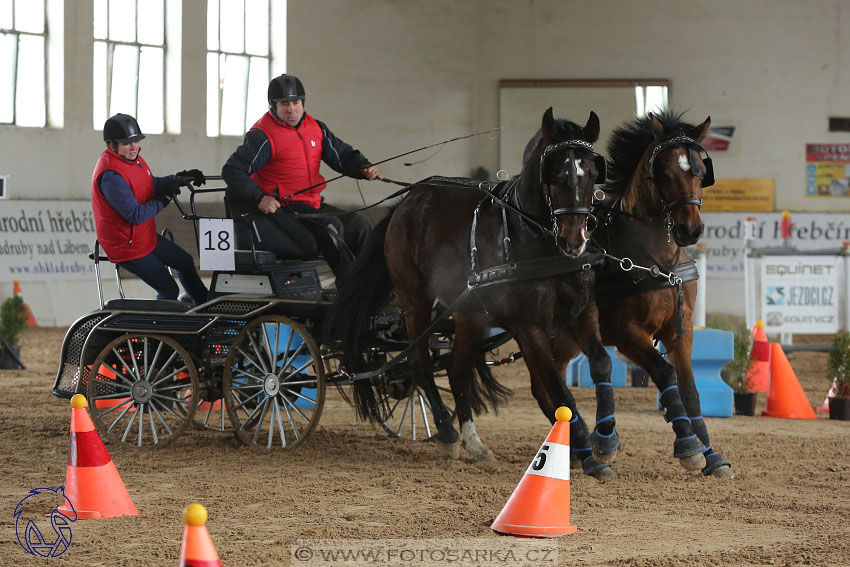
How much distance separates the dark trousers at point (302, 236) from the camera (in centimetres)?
662

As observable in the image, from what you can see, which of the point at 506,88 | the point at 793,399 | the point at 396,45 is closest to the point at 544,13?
the point at 506,88

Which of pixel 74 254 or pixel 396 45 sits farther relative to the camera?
pixel 396 45

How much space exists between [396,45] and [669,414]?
533 inches

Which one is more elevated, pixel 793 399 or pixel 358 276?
pixel 358 276

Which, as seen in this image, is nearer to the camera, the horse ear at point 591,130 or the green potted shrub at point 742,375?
the horse ear at point 591,130

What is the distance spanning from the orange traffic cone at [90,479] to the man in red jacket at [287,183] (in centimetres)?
213

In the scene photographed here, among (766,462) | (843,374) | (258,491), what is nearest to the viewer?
(258,491)

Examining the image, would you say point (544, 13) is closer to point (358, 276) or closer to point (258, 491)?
point (358, 276)

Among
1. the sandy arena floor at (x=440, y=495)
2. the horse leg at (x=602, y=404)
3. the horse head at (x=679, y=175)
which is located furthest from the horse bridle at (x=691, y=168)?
the sandy arena floor at (x=440, y=495)

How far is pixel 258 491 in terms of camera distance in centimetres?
527

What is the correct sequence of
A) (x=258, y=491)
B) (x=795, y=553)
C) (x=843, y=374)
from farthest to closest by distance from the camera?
(x=843, y=374) < (x=258, y=491) < (x=795, y=553)
